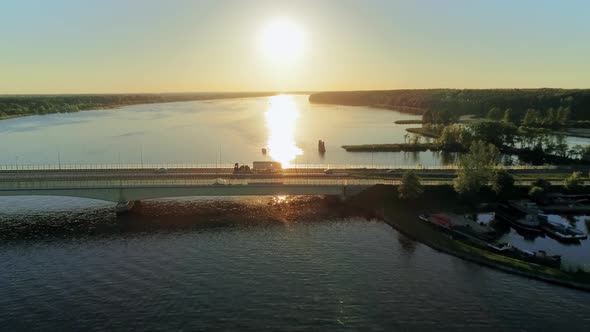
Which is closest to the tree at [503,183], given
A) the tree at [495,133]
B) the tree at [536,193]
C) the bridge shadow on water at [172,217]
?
the tree at [536,193]

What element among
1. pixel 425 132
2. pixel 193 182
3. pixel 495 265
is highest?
pixel 425 132

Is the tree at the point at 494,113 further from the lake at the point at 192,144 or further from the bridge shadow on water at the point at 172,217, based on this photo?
the bridge shadow on water at the point at 172,217

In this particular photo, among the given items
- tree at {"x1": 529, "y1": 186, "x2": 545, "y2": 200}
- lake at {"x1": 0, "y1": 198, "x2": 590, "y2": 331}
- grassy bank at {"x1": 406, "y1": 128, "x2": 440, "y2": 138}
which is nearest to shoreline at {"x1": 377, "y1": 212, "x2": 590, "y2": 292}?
lake at {"x1": 0, "y1": 198, "x2": 590, "y2": 331}

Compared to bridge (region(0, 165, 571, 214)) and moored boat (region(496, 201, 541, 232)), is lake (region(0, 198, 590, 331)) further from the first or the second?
moored boat (region(496, 201, 541, 232))

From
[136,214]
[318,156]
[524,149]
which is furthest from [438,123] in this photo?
[136,214]

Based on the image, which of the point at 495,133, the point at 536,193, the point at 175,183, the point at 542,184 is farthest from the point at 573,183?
the point at 175,183

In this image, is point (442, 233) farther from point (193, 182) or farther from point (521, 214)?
point (193, 182)

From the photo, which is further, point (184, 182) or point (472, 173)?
point (472, 173)
